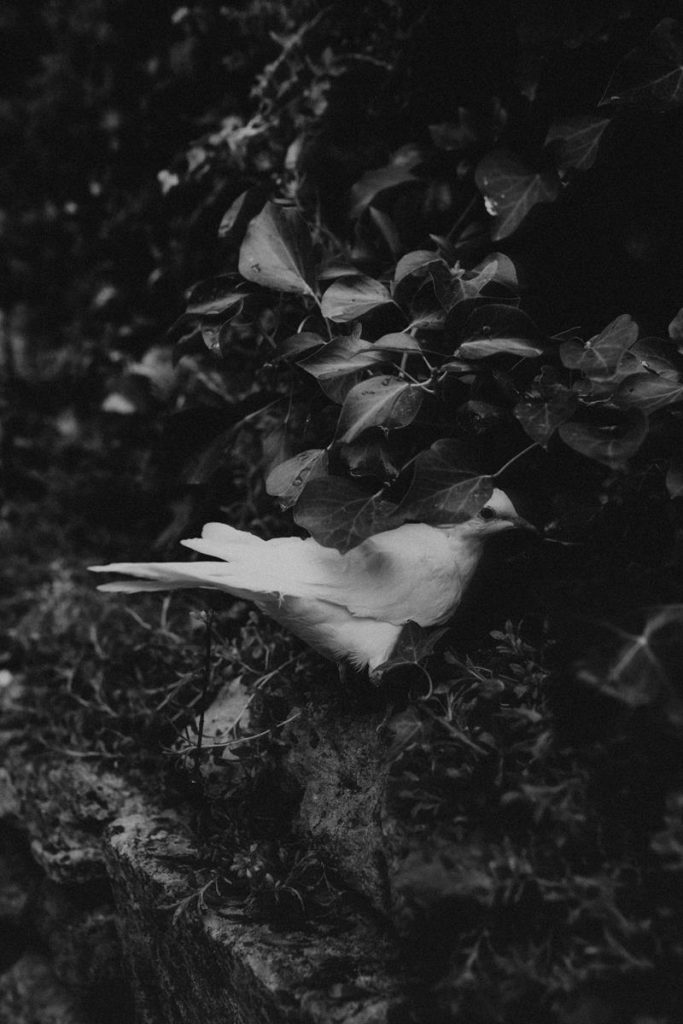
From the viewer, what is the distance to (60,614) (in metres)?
2.06

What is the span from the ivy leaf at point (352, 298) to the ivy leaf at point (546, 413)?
0.36m

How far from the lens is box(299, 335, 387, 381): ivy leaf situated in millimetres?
1303

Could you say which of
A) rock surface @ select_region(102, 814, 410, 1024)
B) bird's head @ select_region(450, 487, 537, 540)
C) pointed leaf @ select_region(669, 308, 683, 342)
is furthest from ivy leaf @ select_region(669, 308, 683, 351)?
rock surface @ select_region(102, 814, 410, 1024)

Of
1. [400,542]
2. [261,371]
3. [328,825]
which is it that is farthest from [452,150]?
[328,825]

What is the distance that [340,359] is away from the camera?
4.33 feet

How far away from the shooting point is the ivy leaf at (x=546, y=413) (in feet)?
3.67

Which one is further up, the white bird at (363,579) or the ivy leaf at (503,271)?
the ivy leaf at (503,271)

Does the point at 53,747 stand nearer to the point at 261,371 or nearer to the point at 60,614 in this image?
the point at 60,614

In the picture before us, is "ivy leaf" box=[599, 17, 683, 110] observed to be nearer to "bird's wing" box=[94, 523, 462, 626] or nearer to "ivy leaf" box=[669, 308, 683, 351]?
"ivy leaf" box=[669, 308, 683, 351]

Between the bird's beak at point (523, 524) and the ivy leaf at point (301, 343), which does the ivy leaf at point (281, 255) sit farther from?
the bird's beak at point (523, 524)

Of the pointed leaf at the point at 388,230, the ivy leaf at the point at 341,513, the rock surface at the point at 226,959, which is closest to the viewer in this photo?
the rock surface at the point at 226,959

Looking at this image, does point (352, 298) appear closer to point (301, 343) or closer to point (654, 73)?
point (301, 343)

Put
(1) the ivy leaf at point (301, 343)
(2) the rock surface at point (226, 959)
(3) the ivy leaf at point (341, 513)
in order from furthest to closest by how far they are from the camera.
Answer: (1) the ivy leaf at point (301, 343) < (3) the ivy leaf at point (341, 513) < (2) the rock surface at point (226, 959)

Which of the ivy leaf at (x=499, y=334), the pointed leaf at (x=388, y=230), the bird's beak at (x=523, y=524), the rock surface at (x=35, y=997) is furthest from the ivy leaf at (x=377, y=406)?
the rock surface at (x=35, y=997)
